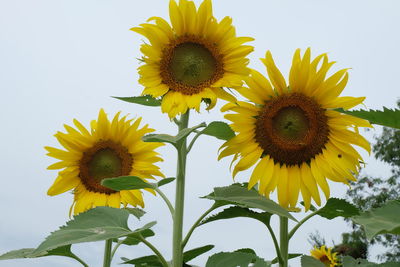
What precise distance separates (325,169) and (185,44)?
33.9 inches

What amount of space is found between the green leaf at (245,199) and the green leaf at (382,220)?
56 cm

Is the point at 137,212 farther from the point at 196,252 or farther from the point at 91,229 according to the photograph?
the point at 91,229

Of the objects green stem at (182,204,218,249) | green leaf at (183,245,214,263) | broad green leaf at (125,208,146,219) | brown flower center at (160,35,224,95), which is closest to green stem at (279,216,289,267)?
green stem at (182,204,218,249)

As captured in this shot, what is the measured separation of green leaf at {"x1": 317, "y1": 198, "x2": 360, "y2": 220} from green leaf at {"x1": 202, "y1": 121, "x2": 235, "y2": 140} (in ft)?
1.59

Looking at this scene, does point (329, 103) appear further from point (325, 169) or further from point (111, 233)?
point (111, 233)

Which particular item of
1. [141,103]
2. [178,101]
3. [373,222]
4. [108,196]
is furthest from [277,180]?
[108,196]

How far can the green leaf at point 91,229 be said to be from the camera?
1.73m

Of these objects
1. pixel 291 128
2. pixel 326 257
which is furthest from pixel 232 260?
pixel 326 257

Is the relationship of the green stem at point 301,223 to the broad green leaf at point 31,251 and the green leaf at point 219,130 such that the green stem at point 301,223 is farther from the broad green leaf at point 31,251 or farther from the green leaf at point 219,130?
the broad green leaf at point 31,251

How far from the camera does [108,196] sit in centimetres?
297

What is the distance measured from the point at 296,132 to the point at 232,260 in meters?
0.68

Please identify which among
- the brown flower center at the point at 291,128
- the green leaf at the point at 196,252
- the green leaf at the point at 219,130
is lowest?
the green leaf at the point at 196,252

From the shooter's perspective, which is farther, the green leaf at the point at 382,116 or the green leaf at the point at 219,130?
the green leaf at the point at 219,130

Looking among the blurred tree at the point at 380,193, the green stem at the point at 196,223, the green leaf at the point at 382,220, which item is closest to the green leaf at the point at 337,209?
the green stem at the point at 196,223
